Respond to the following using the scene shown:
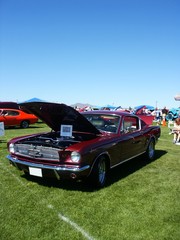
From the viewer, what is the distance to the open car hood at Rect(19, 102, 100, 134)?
17.1 ft

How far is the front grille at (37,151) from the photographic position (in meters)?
4.51

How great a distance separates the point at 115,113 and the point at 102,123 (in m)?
0.41

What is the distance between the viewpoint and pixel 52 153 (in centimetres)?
452

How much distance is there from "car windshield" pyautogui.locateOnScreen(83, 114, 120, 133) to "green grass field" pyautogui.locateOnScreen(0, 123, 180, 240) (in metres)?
1.06

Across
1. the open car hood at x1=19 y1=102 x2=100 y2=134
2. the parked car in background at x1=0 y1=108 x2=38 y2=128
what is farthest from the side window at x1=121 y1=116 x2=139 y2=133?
the parked car in background at x1=0 y1=108 x2=38 y2=128

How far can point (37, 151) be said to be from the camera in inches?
184

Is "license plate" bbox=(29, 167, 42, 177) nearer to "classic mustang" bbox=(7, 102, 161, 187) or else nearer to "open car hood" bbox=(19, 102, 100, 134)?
"classic mustang" bbox=(7, 102, 161, 187)

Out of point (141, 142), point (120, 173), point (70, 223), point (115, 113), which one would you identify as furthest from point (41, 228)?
point (141, 142)

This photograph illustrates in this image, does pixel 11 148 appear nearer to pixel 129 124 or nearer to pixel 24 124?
pixel 129 124

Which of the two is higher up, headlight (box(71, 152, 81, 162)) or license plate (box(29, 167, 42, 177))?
headlight (box(71, 152, 81, 162))

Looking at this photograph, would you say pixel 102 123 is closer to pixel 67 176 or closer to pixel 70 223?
pixel 67 176

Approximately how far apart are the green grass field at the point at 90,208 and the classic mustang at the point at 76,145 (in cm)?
34

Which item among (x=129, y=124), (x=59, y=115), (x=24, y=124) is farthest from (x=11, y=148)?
(x=24, y=124)

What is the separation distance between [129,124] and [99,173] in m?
2.04
